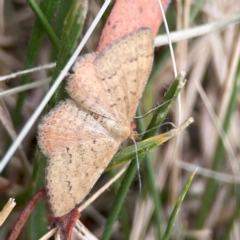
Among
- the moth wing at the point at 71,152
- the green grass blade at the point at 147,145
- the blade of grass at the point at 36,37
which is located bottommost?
the green grass blade at the point at 147,145

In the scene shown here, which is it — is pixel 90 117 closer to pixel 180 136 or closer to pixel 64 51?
pixel 64 51

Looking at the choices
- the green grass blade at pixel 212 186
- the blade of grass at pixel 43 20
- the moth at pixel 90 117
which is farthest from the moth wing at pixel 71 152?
the green grass blade at pixel 212 186

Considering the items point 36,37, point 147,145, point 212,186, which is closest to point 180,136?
point 212,186

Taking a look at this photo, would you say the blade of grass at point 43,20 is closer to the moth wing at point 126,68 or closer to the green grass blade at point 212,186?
the moth wing at point 126,68

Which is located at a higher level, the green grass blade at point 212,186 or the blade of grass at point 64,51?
the blade of grass at point 64,51

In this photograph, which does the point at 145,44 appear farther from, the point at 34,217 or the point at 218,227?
the point at 218,227

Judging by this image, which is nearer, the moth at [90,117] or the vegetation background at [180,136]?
the moth at [90,117]

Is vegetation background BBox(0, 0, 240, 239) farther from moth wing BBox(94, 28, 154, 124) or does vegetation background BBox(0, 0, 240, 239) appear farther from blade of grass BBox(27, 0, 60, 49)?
moth wing BBox(94, 28, 154, 124)

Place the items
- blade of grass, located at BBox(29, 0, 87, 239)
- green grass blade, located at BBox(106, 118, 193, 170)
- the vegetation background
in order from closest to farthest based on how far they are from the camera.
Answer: blade of grass, located at BBox(29, 0, 87, 239), green grass blade, located at BBox(106, 118, 193, 170), the vegetation background

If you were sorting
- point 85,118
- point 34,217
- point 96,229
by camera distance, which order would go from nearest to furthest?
point 85,118 → point 34,217 → point 96,229

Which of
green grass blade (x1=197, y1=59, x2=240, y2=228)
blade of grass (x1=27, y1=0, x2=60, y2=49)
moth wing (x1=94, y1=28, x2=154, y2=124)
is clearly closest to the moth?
moth wing (x1=94, y1=28, x2=154, y2=124)

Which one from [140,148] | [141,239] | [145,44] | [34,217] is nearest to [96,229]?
[141,239]
